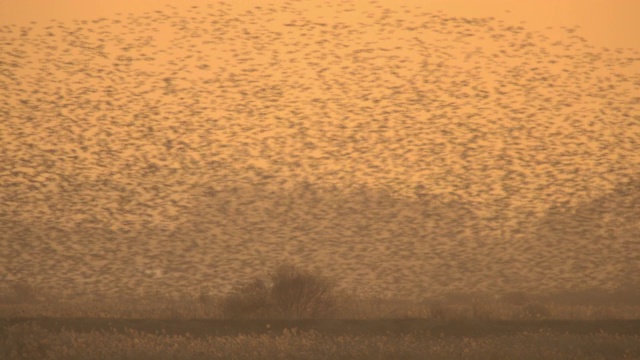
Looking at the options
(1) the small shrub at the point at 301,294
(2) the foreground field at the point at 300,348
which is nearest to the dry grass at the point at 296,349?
(2) the foreground field at the point at 300,348

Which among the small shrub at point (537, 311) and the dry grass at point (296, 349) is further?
the small shrub at point (537, 311)

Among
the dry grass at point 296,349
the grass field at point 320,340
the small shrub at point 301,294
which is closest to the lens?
the dry grass at point 296,349

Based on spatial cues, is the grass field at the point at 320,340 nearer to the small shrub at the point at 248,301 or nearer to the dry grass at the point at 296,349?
the dry grass at the point at 296,349

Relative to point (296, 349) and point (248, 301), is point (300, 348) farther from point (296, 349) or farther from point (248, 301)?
point (248, 301)

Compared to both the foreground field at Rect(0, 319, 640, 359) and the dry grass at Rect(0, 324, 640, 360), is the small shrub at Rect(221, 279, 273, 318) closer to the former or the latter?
the foreground field at Rect(0, 319, 640, 359)

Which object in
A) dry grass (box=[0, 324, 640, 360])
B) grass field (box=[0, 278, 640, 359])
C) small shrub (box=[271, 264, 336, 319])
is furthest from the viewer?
small shrub (box=[271, 264, 336, 319])

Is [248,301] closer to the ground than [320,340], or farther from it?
farther from it

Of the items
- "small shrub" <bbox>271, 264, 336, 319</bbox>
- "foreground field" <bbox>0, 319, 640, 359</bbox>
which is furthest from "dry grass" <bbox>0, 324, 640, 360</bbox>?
"small shrub" <bbox>271, 264, 336, 319</bbox>

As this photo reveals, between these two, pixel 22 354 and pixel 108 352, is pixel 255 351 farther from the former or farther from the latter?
pixel 22 354

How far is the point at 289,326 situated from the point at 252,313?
6967 millimetres

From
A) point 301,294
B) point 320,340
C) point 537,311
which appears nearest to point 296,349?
point 320,340

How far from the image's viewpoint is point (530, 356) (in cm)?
1873

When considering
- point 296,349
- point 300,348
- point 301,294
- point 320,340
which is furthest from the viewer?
point 301,294

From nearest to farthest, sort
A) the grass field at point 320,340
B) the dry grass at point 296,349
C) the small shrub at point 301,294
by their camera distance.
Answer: the dry grass at point 296,349
the grass field at point 320,340
the small shrub at point 301,294
